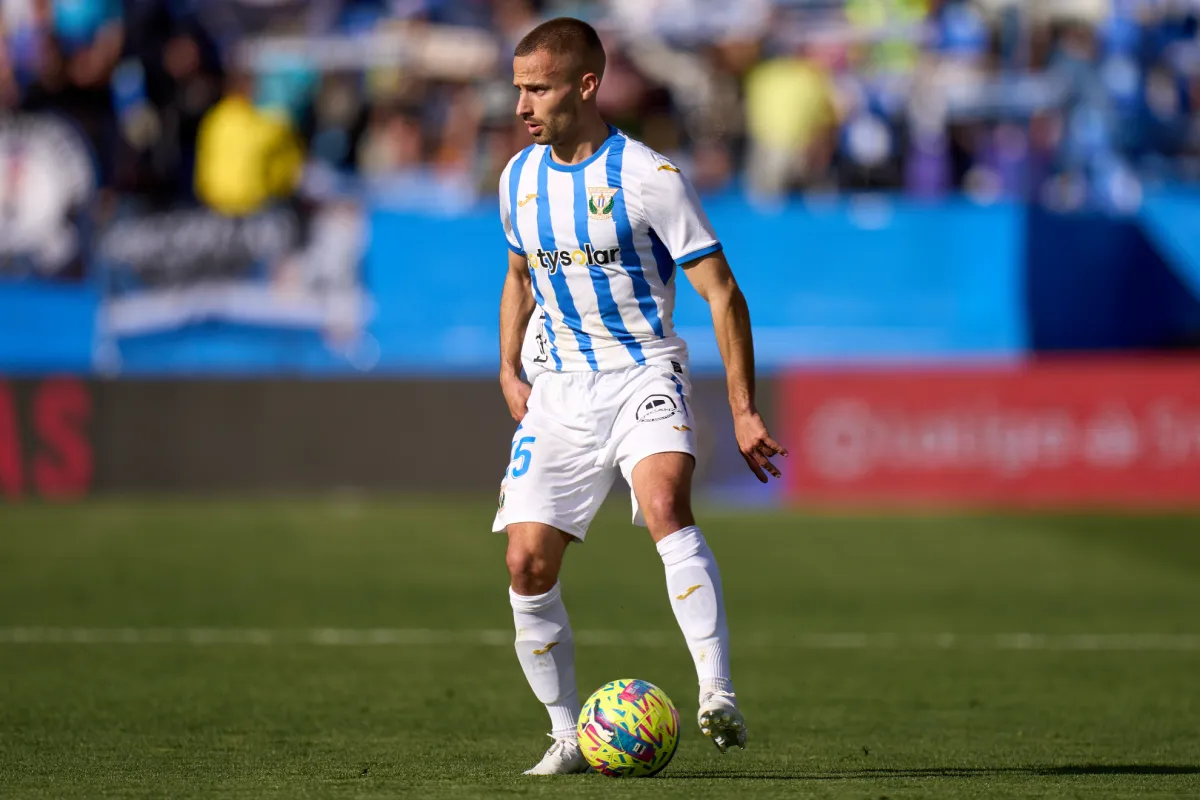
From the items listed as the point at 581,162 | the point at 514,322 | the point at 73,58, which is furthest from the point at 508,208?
the point at 73,58

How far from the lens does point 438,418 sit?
53.7 ft

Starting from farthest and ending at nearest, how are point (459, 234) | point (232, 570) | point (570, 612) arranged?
point (459, 234) < point (232, 570) < point (570, 612)

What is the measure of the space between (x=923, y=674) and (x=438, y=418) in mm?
8379

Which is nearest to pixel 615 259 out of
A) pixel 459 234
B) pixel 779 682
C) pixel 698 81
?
pixel 779 682

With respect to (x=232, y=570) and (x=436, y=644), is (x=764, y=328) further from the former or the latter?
(x=436, y=644)

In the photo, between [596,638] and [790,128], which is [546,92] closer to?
[596,638]

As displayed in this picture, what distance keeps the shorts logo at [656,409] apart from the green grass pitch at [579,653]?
1106 millimetres

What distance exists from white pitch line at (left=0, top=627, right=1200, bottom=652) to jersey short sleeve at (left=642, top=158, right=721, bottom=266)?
398cm

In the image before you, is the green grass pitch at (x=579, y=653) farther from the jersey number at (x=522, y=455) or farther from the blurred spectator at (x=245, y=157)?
the blurred spectator at (x=245, y=157)

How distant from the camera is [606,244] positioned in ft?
19.4

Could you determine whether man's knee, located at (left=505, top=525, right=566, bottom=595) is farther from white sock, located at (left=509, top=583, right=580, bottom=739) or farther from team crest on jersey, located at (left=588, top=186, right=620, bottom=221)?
team crest on jersey, located at (left=588, top=186, right=620, bottom=221)

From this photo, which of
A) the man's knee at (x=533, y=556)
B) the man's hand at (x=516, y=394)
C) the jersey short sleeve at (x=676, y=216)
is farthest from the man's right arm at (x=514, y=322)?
the jersey short sleeve at (x=676, y=216)

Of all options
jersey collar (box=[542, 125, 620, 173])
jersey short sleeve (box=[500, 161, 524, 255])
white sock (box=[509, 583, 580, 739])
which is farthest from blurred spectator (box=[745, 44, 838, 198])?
white sock (box=[509, 583, 580, 739])

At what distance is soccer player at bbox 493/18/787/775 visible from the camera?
5766mm
